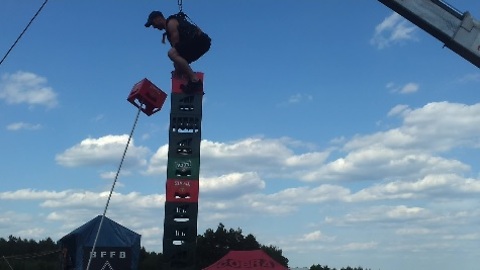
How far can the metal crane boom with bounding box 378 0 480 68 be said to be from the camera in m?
10.8

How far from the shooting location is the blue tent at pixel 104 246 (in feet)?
67.4

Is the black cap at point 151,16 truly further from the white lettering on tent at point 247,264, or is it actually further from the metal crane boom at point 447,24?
the white lettering on tent at point 247,264

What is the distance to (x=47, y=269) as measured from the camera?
53.3 meters

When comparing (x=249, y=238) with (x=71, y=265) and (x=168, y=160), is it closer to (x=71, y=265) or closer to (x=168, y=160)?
(x=71, y=265)

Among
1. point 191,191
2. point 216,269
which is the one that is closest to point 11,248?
point 216,269

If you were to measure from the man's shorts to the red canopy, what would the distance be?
1608cm

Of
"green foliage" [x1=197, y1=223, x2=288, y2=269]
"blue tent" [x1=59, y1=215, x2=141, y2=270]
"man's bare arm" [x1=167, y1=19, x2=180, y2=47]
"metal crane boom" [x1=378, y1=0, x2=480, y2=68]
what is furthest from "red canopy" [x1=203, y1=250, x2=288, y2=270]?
"green foliage" [x1=197, y1=223, x2=288, y2=269]

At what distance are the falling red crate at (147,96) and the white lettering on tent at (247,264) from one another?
15778 millimetres

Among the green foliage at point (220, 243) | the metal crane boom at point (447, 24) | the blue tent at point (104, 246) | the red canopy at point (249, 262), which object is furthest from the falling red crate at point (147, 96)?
the green foliage at point (220, 243)

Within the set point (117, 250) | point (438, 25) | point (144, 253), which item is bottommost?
point (117, 250)

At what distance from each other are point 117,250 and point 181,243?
8810 mm

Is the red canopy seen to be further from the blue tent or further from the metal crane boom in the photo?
the metal crane boom

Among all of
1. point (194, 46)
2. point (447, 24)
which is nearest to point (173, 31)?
point (194, 46)

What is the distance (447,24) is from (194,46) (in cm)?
461
